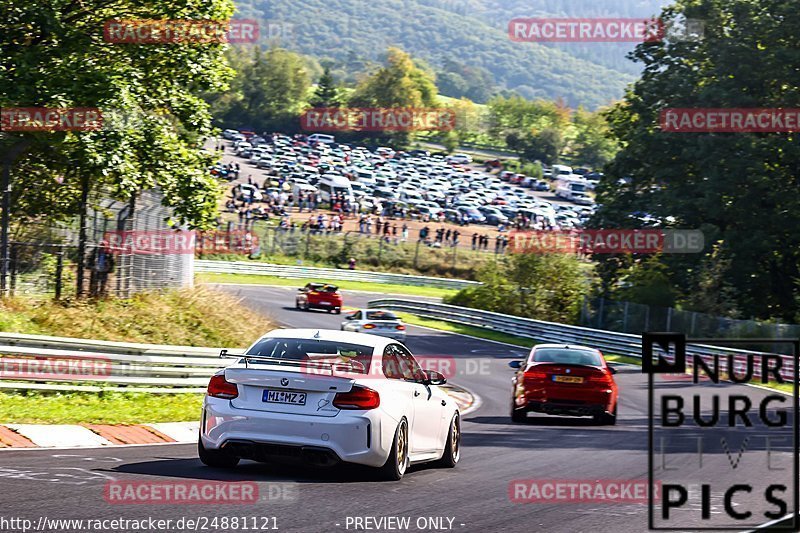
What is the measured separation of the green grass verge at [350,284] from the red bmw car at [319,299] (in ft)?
36.4

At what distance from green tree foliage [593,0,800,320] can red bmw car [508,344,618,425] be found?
87.1ft

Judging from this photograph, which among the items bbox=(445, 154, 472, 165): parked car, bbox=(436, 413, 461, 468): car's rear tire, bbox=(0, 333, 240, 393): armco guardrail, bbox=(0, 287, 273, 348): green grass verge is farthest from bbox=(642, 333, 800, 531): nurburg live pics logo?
bbox=(445, 154, 472, 165): parked car

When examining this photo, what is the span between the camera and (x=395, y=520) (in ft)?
27.6

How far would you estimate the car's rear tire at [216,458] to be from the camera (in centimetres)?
1052

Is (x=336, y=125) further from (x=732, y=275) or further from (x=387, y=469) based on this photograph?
(x=387, y=469)

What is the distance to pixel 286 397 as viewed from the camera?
10305 mm

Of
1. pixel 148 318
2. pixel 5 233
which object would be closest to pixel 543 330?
pixel 148 318

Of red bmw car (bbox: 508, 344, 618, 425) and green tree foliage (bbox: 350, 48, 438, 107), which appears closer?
red bmw car (bbox: 508, 344, 618, 425)

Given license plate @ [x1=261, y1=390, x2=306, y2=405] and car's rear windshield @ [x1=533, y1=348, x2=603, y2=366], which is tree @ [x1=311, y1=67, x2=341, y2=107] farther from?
license plate @ [x1=261, y1=390, x2=306, y2=405]

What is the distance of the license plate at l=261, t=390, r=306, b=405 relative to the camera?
10.3 metres

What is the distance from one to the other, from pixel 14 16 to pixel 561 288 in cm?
3174

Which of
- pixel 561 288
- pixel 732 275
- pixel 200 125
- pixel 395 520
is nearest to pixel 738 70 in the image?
pixel 732 275

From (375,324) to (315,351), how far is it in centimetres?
2737

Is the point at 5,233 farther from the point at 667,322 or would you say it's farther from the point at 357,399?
the point at 667,322
